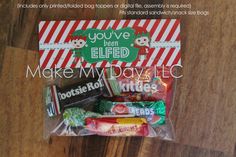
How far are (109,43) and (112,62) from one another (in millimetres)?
42

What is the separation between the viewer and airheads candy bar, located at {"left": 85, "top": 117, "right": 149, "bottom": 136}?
0.82m

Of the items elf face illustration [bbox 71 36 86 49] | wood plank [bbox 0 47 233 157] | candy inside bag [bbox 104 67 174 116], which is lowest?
wood plank [bbox 0 47 233 157]

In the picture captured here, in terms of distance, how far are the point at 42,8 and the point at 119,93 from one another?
0.84ft

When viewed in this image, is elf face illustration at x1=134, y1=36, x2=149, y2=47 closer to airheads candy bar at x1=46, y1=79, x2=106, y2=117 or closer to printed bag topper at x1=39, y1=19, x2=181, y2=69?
printed bag topper at x1=39, y1=19, x2=181, y2=69

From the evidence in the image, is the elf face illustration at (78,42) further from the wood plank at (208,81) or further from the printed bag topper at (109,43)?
the wood plank at (208,81)

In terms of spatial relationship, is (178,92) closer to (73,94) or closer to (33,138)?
(73,94)

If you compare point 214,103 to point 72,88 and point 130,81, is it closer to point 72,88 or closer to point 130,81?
point 130,81

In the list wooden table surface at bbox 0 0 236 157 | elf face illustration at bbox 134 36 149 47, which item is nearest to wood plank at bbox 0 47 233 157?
wooden table surface at bbox 0 0 236 157

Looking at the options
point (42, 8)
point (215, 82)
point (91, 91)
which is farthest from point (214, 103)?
point (42, 8)

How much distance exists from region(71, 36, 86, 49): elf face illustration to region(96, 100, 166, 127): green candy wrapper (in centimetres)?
14

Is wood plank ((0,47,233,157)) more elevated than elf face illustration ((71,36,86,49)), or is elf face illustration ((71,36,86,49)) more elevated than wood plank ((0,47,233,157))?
elf face illustration ((71,36,86,49))

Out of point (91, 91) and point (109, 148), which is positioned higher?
point (91, 91)

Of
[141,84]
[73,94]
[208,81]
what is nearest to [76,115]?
[73,94]

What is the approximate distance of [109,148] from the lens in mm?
862
